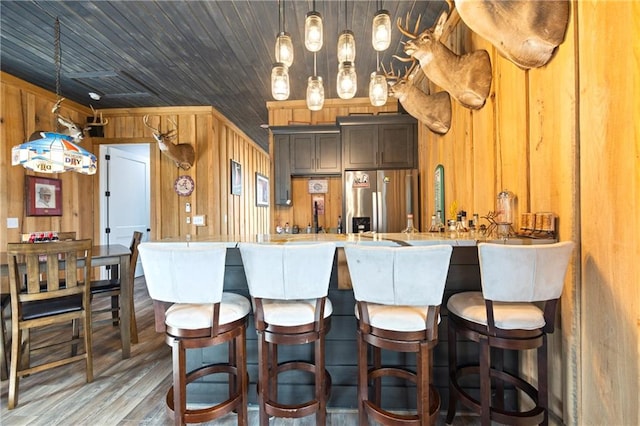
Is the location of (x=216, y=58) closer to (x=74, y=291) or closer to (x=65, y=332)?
(x=74, y=291)

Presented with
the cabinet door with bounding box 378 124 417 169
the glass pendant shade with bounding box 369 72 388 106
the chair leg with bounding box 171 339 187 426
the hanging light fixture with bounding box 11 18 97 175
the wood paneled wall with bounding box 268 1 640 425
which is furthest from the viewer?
the cabinet door with bounding box 378 124 417 169

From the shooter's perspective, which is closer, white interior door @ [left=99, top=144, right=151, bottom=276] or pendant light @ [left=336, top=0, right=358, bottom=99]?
pendant light @ [left=336, top=0, right=358, bottom=99]

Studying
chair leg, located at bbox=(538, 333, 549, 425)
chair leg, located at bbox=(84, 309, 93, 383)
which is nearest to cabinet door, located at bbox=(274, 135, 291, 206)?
chair leg, located at bbox=(84, 309, 93, 383)

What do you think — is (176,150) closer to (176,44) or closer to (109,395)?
(176,44)

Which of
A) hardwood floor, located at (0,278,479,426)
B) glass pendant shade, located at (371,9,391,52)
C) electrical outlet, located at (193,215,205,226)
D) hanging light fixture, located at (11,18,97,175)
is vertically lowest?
hardwood floor, located at (0,278,479,426)

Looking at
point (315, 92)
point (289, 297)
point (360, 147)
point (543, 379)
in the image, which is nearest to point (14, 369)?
point (289, 297)

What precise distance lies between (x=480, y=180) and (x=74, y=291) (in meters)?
3.17

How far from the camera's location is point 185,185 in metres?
4.88

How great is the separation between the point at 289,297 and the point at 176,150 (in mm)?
4029

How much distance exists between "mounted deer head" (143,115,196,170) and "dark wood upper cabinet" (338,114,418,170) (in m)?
2.56

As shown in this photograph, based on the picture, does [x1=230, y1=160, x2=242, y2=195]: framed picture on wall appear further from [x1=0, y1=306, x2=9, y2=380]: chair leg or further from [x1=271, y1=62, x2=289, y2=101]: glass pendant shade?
[x1=271, y1=62, x2=289, y2=101]: glass pendant shade

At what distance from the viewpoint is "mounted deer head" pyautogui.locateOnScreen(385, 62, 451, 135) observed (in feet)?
8.98

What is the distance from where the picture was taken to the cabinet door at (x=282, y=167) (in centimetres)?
430

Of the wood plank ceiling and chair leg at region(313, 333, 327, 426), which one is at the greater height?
the wood plank ceiling
